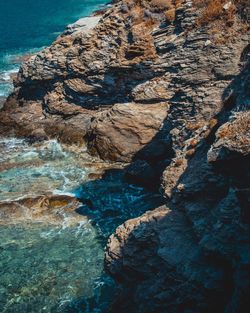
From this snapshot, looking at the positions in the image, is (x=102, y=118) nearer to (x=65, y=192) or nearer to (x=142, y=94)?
(x=142, y=94)

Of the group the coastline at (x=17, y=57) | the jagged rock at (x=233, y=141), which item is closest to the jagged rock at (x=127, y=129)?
the coastline at (x=17, y=57)

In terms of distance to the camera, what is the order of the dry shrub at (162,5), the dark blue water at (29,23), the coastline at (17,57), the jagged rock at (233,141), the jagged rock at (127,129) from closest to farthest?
the jagged rock at (233,141) < the jagged rock at (127,129) < the dry shrub at (162,5) < the coastline at (17,57) < the dark blue water at (29,23)

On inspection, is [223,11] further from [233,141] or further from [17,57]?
[17,57]

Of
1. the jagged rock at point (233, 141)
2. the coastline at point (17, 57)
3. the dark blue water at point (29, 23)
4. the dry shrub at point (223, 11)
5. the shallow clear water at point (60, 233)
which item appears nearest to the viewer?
the jagged rock at point (233, 141)

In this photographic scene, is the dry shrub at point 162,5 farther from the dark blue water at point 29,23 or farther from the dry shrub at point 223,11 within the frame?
the dark blue water at point 29,23

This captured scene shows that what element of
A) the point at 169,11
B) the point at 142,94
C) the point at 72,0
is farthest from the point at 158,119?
Answer: the point at 72,0

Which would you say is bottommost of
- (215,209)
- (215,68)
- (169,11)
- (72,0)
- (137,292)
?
(137,292)
